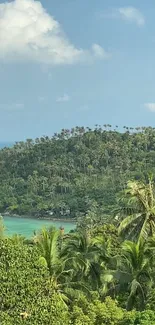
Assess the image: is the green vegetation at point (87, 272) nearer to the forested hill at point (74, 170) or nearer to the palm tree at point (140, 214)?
the palm tree at point (140, 214)

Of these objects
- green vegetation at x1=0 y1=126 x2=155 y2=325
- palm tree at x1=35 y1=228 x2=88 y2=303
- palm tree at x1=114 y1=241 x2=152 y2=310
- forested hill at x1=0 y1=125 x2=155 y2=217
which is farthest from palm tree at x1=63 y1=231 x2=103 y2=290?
forested hill at x1=0 y1=125 x2=155 y2=217

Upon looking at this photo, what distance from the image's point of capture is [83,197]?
83.5m

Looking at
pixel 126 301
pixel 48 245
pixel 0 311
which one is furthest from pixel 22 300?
pixel 126 301

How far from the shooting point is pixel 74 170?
91.2 m

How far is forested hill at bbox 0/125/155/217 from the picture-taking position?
8269cm

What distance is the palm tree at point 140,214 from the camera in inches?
659

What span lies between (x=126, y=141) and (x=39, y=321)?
83332mm

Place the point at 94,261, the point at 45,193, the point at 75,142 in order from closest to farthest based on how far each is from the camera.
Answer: the point at 94,261 → the point at 45,193 → the point at 75,142

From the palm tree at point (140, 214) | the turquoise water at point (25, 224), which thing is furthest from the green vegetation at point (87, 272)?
the turquoise water at point (25, 224)

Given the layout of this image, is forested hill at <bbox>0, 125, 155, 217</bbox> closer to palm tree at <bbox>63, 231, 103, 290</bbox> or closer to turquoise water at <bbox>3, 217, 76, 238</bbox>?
turquoise water at <bbox>3, 217, 76, 238</bbox>

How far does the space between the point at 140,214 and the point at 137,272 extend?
3.25m

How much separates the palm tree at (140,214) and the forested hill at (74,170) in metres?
57.9

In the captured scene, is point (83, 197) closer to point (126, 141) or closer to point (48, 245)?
point (126, 141)

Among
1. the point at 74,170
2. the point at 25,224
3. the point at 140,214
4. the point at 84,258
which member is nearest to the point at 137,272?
the point at 84,258
